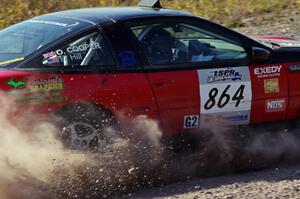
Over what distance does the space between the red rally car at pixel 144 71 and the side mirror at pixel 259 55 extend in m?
0.01

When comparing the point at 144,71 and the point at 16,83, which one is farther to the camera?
the point at 144,71

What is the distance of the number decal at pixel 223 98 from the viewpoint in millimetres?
6109

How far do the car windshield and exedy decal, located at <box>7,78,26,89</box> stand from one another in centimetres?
22

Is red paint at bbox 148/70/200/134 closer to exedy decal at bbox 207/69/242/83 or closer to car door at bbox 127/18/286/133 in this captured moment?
car door at bbox 127/18/286/133

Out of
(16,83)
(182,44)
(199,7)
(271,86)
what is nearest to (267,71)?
(271,86)

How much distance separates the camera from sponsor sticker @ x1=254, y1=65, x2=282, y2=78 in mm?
6316

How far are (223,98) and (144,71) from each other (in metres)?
0.87

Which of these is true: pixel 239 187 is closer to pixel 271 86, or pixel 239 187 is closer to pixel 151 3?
pixel 271 86

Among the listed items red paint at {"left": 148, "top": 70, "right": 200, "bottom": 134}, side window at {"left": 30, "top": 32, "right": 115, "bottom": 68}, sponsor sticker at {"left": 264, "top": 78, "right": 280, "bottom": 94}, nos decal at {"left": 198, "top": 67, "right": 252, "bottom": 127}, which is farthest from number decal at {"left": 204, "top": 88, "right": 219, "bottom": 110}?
side window at {"left": 30, "top": 32, "right": 115, "bottom": 68}

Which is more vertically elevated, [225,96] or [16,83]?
[16,83]

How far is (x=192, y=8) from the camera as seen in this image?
1544 centimetres

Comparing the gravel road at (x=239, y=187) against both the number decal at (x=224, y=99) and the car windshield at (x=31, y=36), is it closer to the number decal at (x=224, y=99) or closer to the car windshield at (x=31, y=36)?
the number decal at (x=224, y=99)

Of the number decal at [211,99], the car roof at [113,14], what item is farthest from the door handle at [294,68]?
the car roof at [113,14]

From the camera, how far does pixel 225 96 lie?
6.19 m
